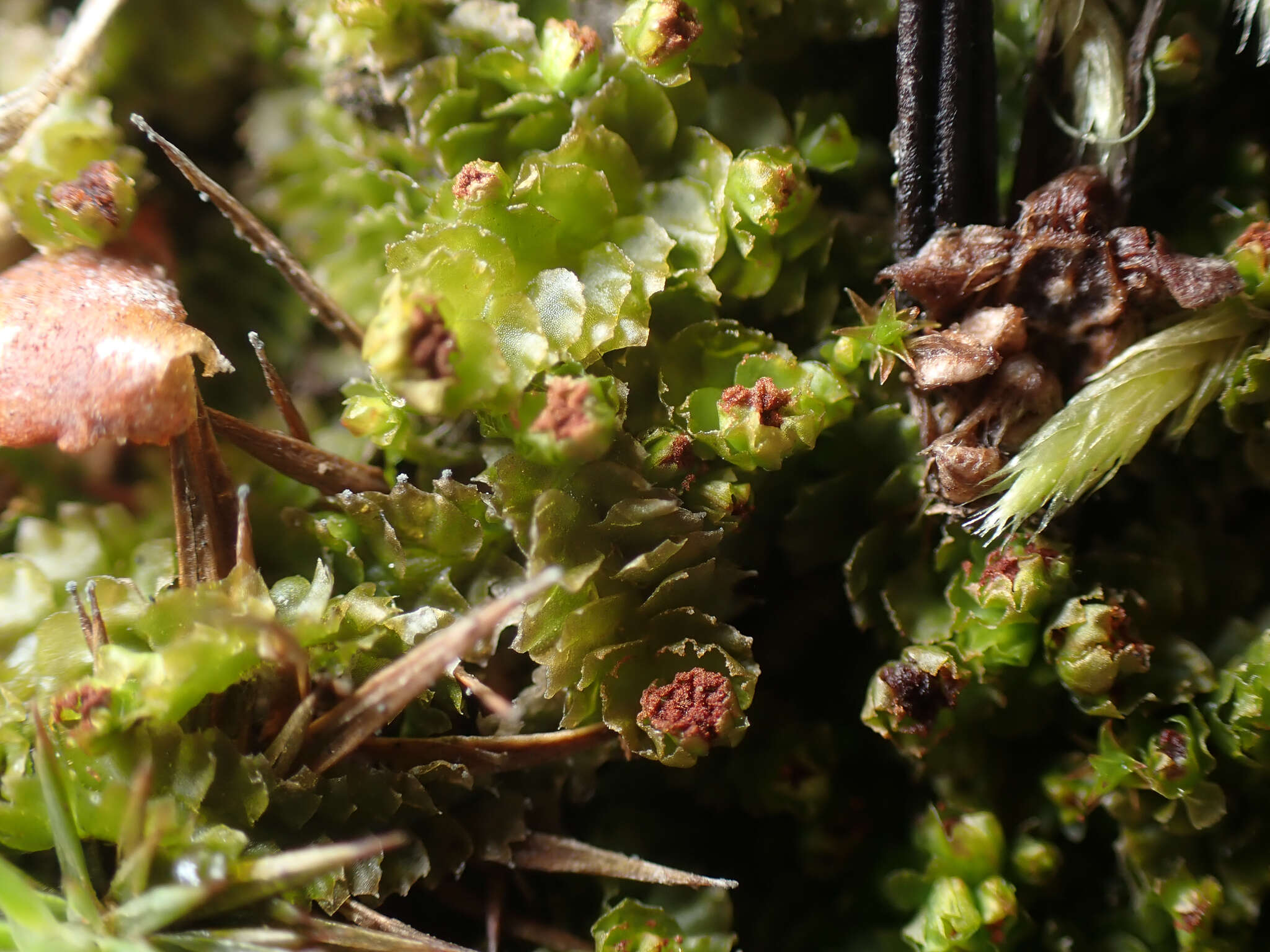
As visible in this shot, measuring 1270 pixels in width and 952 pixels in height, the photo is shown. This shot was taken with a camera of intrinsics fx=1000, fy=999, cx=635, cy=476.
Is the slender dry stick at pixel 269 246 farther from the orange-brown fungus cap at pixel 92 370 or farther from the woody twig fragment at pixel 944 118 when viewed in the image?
the woody twig fragment at pixel 944 118

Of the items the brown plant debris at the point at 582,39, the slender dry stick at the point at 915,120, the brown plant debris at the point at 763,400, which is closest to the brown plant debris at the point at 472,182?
the brown plant debris at the point at 582,39

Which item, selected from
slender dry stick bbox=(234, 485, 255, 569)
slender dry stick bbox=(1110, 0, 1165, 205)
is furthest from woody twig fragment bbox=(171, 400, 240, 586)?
slender dry stick bbox=(1110, 0, 1165, 205)

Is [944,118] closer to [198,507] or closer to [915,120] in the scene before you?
[915,120]

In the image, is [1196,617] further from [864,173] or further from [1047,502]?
[864,173]

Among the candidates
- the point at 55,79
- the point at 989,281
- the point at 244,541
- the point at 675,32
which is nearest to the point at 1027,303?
the point at 989,281

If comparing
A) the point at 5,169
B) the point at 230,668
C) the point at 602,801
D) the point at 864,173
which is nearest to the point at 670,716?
the point at 602,801
